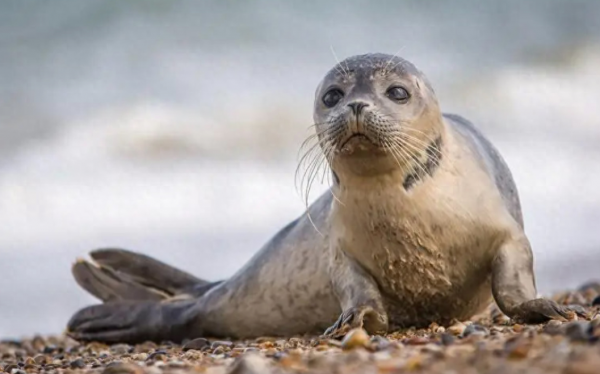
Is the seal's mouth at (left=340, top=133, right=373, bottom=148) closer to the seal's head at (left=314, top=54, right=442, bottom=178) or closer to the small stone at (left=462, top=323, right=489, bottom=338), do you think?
the seal's head at (left=314, top=54, right=442, bottom=178)

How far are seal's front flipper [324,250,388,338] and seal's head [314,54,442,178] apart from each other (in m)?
0.54

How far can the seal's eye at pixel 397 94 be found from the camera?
543 cm

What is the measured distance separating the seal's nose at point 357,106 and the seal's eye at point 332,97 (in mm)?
260

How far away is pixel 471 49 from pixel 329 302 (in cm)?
944

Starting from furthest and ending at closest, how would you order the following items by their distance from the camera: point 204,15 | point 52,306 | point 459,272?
point 204,15
point 52,306
point 459,272

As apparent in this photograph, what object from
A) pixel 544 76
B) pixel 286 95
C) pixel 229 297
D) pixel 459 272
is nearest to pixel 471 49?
pixel 544 76

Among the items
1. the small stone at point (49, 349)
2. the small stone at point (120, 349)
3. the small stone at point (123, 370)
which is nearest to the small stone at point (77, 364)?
the small stone at point (120, 349)

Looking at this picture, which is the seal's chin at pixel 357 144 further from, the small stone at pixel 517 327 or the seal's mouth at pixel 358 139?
the small stone at pixel 517 327

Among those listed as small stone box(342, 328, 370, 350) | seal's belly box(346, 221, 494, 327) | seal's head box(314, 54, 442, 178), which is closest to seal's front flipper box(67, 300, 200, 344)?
seal's belly box(346, 221, 494, 327)

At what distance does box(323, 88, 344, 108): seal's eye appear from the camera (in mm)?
5449

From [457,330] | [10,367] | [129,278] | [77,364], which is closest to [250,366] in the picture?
[457,330]

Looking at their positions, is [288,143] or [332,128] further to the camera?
[288,143]

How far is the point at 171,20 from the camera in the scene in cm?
1556

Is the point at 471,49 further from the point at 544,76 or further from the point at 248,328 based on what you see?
the point at 248,328
